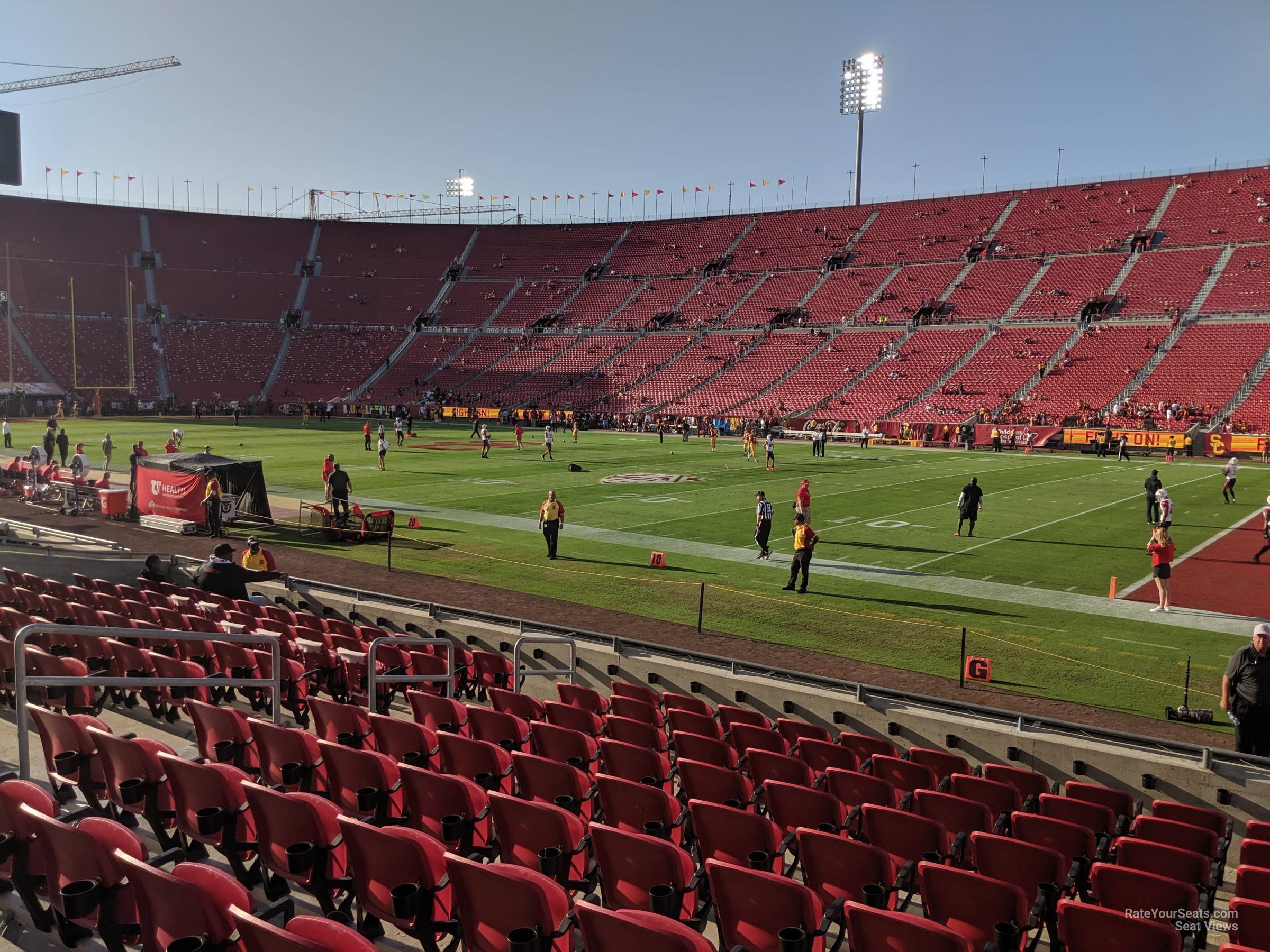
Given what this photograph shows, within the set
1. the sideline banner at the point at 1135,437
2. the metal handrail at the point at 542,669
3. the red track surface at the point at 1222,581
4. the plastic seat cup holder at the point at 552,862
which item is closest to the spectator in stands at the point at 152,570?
the metal handrail at the point at 542,669

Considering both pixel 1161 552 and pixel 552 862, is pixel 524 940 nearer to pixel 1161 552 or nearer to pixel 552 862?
pixel 552 862

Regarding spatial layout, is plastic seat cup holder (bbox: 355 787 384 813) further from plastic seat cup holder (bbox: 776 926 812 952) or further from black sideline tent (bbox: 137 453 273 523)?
black sideline tent (bbox: 137 453 273 523)

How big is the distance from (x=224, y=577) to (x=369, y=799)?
900 cm

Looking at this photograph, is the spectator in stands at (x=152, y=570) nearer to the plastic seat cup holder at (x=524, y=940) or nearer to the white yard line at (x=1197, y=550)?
the plastic seat cup holder at (x=524, y=940)

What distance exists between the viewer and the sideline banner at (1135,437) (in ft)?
159

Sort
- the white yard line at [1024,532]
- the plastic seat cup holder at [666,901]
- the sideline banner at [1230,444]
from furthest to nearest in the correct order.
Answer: the sideline banner at [1230,444], the white yard line at [1024,532], the plastic seat cup holder at [666,901]

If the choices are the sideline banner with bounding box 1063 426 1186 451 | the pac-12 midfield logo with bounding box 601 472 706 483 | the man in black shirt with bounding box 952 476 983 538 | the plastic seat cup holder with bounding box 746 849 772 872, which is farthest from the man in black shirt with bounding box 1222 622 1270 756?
the sideline banner with bounding box 1063 426 1186 451

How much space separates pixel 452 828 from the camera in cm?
538

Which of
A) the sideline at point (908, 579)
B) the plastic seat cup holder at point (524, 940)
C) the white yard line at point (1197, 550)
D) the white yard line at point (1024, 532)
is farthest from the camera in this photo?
the white yard line at point (1024, 532)

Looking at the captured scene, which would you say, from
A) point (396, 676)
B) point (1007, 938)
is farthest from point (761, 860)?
point (396, 676)

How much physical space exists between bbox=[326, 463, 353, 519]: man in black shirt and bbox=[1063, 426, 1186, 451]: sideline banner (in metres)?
41.6

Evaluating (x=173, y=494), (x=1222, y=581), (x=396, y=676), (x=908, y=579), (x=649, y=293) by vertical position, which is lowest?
(x=908, y=579)

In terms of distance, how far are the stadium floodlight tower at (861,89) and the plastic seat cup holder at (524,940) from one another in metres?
92.0

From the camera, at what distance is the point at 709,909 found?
17.4ft
